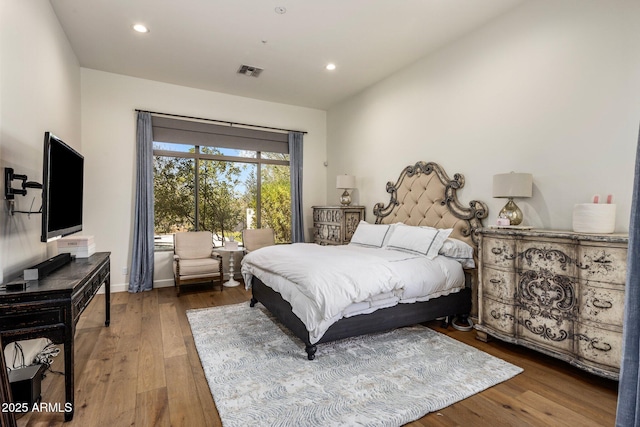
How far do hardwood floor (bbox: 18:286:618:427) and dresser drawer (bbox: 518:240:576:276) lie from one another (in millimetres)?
779

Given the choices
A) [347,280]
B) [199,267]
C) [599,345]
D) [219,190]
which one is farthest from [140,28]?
[599,345]

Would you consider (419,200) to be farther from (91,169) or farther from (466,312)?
(91,169)

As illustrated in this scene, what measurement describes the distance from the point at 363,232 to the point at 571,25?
9.56ft

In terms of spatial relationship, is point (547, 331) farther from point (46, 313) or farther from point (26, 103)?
point (26, 103)

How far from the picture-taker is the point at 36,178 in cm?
269

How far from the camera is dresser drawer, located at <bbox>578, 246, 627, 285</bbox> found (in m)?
2.01

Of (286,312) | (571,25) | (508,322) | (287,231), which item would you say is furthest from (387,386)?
(287,231)

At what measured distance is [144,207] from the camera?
15.4 feet

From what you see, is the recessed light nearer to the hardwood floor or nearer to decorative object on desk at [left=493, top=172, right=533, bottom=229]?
the hardwood floor

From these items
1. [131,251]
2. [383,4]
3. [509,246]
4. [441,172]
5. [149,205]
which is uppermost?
[383,4]

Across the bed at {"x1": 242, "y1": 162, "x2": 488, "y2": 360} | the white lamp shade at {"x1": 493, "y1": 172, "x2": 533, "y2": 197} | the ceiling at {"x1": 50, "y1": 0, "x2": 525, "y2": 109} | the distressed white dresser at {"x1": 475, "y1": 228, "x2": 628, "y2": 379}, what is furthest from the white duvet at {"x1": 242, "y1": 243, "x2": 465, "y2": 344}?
the ceiling at {"x1": 50, "y1": 0, "x2": 525, "y2": 109}

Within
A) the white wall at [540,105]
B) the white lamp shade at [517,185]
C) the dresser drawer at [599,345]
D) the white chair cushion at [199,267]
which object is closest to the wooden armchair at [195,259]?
the white chair cushion at [199,267]

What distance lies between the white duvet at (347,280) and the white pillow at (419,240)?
118 mm

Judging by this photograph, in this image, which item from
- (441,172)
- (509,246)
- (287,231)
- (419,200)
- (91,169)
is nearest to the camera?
(509,246)
